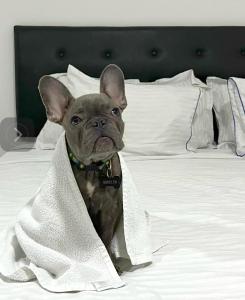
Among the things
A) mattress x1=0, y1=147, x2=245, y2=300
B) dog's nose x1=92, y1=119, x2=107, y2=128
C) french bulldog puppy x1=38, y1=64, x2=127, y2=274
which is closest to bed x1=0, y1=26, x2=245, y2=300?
mattress x1=0, y1=147, x2=245, y2=300

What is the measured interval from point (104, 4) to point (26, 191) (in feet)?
4.18

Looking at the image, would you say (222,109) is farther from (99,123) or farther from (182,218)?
(99,123)

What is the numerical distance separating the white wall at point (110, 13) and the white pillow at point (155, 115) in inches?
17.3

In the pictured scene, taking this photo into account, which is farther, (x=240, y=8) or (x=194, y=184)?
(x=240, y=8)

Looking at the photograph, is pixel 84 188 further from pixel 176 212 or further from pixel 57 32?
pixel 57 32

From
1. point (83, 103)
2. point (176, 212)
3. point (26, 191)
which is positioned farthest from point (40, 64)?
point (83, 103)

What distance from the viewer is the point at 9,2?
97.0 inches

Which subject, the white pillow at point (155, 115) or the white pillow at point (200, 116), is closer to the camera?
the white pillow at point (155, 115)

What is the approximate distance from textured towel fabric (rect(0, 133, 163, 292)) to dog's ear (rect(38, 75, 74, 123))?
0.06m

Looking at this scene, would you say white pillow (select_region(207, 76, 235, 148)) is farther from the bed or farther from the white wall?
the white wall

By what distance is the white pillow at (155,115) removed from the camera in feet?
6.96

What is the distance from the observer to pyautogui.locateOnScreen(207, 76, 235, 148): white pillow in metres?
2.27

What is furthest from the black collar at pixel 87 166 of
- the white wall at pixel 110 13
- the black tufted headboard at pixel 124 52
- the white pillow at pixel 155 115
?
the white wall at pixel 110 13

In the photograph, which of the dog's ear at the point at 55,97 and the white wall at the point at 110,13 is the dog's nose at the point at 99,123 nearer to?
the dog's ear at the point at 55,97
